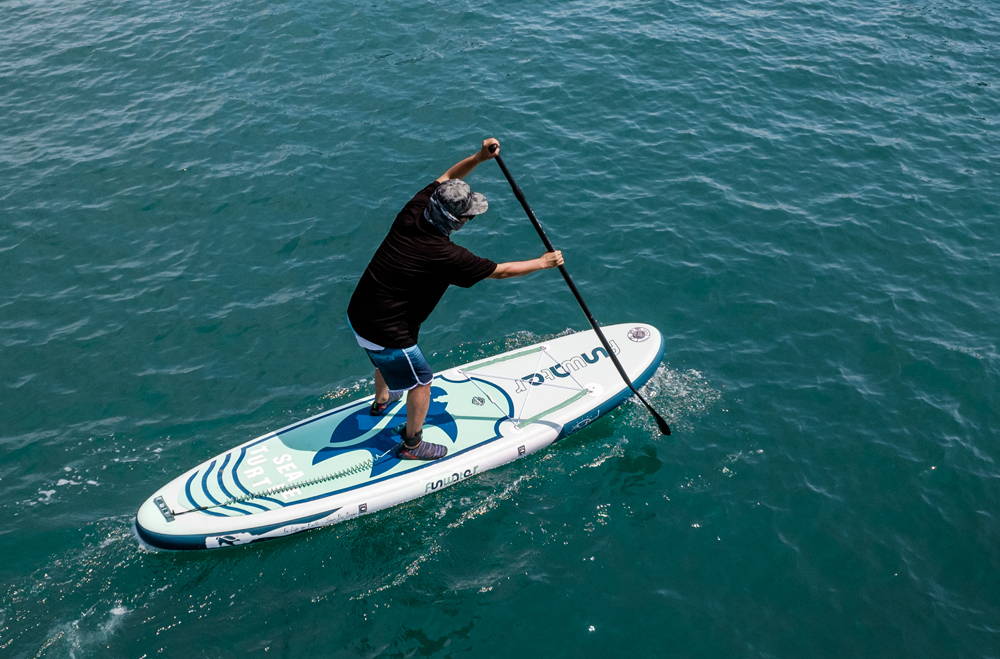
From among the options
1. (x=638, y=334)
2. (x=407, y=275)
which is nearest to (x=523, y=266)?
(x=407, y=275)

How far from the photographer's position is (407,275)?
28.2 ft

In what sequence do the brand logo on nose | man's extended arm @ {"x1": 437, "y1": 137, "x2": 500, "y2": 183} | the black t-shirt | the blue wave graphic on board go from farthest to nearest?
the brand logo on nose → the blue wave graphic on board → man's extended arm @ {"x1": 437, "y1": 137, "x2": 500, "y2": 183} → the black t-shirt

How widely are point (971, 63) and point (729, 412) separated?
13.5 m

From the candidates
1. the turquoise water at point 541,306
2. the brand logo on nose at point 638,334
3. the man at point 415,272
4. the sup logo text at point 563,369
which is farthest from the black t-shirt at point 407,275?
the brand logo on nose at point 638,334

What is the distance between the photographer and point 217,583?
908 cm

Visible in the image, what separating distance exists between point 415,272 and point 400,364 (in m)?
1.26

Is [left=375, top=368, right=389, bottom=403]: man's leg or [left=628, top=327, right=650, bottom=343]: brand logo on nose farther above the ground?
[left=375, top=368, right=389, bottom=403]: man's leg

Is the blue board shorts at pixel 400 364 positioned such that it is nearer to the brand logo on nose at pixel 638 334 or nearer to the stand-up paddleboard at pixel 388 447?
the stand-up paddleboard at pixel 388 447

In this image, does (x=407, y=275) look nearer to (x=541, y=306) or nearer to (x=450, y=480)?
(x=450, y=480)

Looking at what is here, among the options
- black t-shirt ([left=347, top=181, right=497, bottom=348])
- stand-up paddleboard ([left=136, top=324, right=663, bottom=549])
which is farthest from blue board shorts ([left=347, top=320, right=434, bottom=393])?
stand-up paddleboard ([left=136, top=324, right=663, bottom=549])

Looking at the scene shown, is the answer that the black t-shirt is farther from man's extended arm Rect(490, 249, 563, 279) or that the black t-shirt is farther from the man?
man's extended arm Rect(490, 249, 563, 279)

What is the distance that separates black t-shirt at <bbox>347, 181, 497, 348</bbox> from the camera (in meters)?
8.54

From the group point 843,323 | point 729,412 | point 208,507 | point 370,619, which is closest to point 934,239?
point 843,323

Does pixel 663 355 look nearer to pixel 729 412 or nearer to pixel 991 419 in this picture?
pixel 729 412
